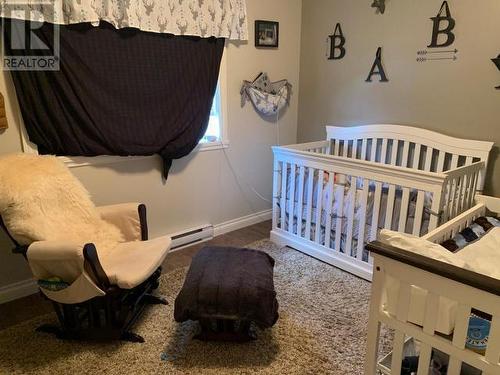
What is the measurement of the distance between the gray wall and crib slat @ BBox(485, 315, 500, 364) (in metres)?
1.82

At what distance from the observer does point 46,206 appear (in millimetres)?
2129

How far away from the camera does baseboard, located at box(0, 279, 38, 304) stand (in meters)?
2.52

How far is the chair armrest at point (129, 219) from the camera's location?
2.45m

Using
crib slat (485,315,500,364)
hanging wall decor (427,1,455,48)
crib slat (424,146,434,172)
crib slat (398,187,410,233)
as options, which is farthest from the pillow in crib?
hanging wall decor (427,1,455,48)

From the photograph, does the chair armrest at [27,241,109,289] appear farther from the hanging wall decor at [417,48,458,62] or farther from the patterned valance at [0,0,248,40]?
the hanging wall decor at [417,48,458,62]

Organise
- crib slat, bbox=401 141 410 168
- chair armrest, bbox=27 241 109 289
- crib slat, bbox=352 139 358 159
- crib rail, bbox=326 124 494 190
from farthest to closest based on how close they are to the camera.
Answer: crib slat, bbox=352 139 358 159 < crib slat, bbox=401 141 410 168 < crib rail, bbox=326 124 494 190 < chair armrest, bbox=27 241 109 289

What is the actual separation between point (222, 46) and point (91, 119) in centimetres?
128

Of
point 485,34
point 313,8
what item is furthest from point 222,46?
point 485,34

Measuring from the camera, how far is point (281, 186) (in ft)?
10.8

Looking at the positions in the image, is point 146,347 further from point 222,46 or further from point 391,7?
point 391,7

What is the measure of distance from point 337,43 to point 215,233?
82.9 inches

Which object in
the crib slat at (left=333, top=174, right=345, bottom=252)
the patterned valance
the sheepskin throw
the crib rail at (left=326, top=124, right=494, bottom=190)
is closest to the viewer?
the sheepskin throw

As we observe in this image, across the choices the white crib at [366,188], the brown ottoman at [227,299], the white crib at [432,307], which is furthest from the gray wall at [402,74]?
the brown ottoman at [227,299]

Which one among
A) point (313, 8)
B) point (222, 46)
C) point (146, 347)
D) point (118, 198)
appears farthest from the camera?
point (313, 8)
